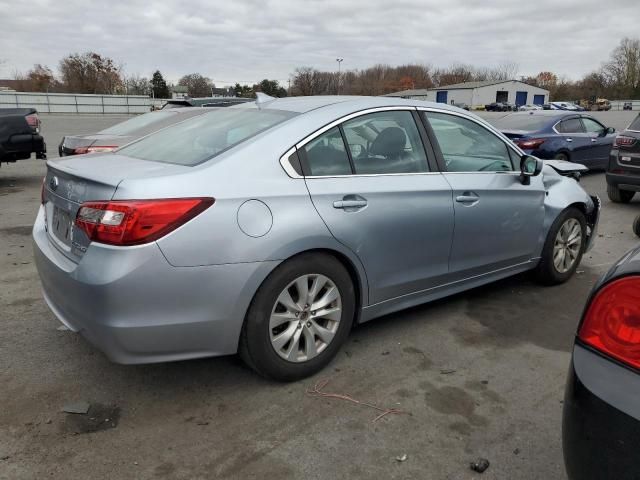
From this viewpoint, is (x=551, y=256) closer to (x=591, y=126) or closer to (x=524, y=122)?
(x=524, y=122)

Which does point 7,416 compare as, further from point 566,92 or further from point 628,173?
point 566,92

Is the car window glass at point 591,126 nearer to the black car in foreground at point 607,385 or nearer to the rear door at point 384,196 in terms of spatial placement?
the rear door at point 384,196

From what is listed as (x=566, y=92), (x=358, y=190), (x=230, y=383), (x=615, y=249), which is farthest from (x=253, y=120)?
(x=566, y=92)

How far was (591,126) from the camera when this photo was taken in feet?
41.3

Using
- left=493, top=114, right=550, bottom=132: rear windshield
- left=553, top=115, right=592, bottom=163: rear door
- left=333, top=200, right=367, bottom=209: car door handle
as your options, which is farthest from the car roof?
left=553, top=115, right=592, bottom=163: rear door

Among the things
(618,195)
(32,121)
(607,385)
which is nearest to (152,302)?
(607,385)

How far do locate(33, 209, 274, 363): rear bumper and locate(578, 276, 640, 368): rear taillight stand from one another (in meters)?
1.58

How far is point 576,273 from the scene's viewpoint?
5.35m

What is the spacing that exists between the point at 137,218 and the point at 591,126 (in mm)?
12584

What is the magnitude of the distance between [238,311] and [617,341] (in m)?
1.75

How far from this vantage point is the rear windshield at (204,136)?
315 centimetres

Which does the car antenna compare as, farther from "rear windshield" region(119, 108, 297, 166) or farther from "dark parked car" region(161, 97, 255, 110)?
"dark parked car" region(161, 97, 255, 110)

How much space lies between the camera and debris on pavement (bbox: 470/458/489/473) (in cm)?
245

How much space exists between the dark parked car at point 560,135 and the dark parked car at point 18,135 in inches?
362
